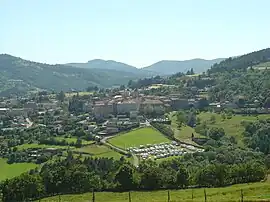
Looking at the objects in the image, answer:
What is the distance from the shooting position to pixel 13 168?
204 ft

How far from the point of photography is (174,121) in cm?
9006

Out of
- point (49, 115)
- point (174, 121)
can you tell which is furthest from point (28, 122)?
point (174, 121)

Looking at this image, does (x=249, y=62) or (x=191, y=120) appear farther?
(x=249, y=62)

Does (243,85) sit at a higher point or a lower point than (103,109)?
higher

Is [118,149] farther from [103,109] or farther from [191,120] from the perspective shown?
[103,109]

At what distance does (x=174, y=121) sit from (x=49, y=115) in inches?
1533

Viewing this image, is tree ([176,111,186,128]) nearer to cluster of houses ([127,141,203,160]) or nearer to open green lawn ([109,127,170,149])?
open green lawn ([109,127,170,149])

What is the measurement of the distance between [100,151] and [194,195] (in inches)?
1500

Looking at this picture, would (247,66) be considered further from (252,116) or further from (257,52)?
(252,116)

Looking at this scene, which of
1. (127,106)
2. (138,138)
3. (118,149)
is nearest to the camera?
(118,149)

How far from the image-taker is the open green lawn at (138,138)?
7169cm

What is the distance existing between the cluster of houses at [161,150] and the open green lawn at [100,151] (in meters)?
3.00

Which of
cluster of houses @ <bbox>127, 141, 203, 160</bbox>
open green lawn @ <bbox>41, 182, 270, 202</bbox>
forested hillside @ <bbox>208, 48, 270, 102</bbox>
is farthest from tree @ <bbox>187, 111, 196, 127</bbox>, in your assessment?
open green lawn @ <bbox>41, 182, 270, 202</bbox>

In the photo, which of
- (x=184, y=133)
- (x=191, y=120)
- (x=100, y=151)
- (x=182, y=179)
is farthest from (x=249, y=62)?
(x=182, y=179)
